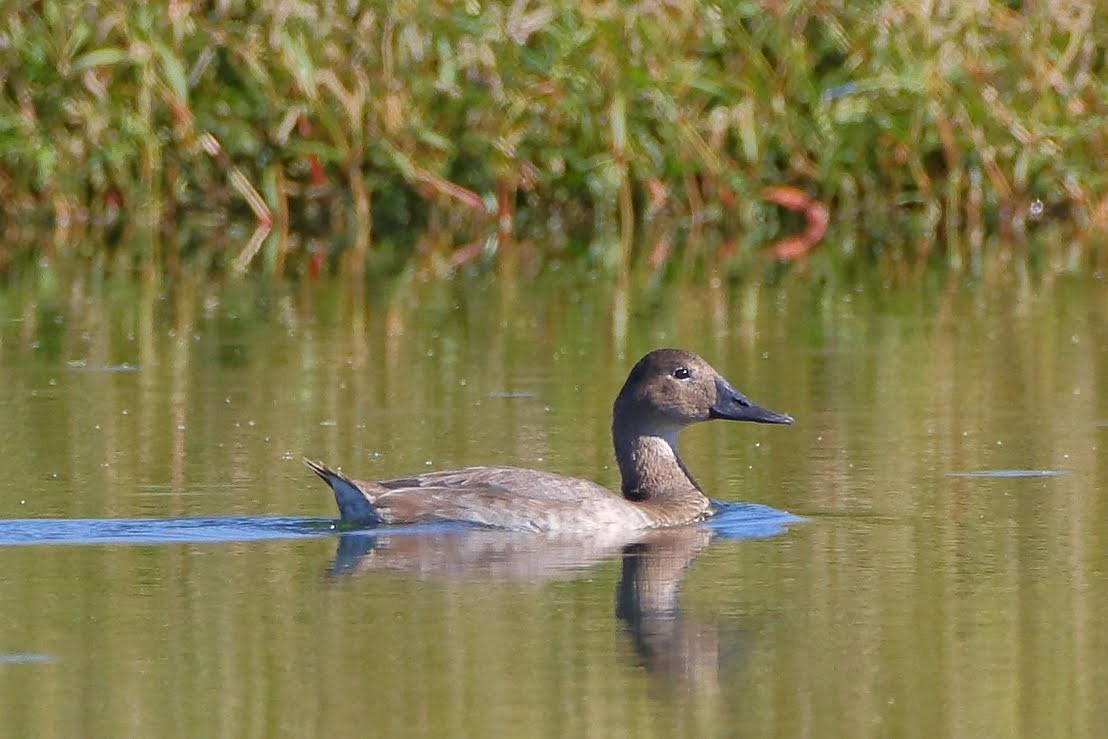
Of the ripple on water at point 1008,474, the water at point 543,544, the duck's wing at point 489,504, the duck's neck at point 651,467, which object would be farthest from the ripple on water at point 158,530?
the ripple on water at point 1008,474

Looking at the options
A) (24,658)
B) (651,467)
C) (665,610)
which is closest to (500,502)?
(651,467)

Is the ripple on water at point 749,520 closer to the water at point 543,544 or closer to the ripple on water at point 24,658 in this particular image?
the water at point 543,544

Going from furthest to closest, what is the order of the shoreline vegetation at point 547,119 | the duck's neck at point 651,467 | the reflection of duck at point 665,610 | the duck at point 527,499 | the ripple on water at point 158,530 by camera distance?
the shoreline vegetation at point 547,119, the duck's neck at point 651,467, the duck at point 527,499, the ripple on water at point 158,530, the reflection of duck at point 665,610

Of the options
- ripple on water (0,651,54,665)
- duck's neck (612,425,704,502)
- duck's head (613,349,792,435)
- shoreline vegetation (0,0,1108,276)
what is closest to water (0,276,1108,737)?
ripple on water (0,651,54,665)

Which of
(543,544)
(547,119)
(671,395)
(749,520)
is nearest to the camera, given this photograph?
(543,544)

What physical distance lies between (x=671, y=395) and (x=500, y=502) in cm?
113

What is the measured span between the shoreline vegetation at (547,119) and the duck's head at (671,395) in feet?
32.2

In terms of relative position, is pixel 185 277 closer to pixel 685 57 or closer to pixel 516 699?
pixel 685 57

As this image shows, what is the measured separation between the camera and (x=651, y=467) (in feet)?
31.5

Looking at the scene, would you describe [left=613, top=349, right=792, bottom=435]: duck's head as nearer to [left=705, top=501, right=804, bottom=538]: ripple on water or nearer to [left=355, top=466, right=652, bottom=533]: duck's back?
[left=705, top=501, right=804, bottom=538]: ripple on water

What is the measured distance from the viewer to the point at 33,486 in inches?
377

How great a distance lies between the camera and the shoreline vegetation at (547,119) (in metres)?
20.2

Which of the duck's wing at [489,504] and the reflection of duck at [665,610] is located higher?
the duck's wing at [489,504]

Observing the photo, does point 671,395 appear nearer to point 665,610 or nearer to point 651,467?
point 651,467
